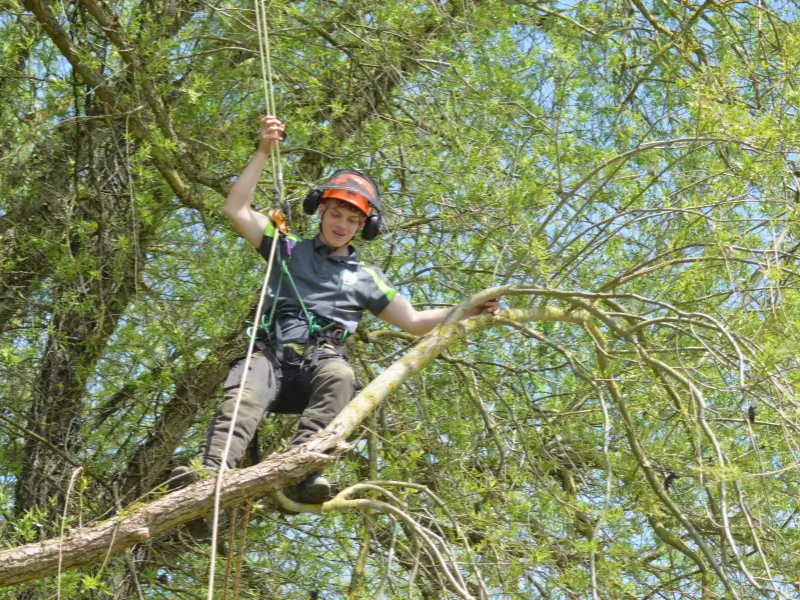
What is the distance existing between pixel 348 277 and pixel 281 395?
1.58ft

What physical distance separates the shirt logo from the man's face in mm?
105

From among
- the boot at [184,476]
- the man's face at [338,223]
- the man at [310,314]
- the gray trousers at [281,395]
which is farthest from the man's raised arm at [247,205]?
the boot at [184,476]

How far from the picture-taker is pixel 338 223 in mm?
4434

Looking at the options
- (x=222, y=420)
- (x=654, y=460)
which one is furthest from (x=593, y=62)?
(x=222, y=420)

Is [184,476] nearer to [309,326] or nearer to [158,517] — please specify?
[158,517]

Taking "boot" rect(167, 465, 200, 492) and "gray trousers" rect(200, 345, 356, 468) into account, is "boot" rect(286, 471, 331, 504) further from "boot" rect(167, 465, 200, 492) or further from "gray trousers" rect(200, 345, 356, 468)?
"boot" rect(167, 465, 200, 492)

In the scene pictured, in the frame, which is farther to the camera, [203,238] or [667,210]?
[203,238]

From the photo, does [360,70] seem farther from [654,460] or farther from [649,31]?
[654,460]

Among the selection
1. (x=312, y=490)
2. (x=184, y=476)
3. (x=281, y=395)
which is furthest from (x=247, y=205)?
(x=312, y=490)

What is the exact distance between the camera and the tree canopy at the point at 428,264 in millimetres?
4422

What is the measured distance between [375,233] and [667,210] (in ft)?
3.44

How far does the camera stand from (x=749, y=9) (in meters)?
5.97

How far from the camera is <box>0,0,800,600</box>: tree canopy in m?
4.42

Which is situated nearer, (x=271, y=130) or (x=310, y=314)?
(x=271, y=130)
